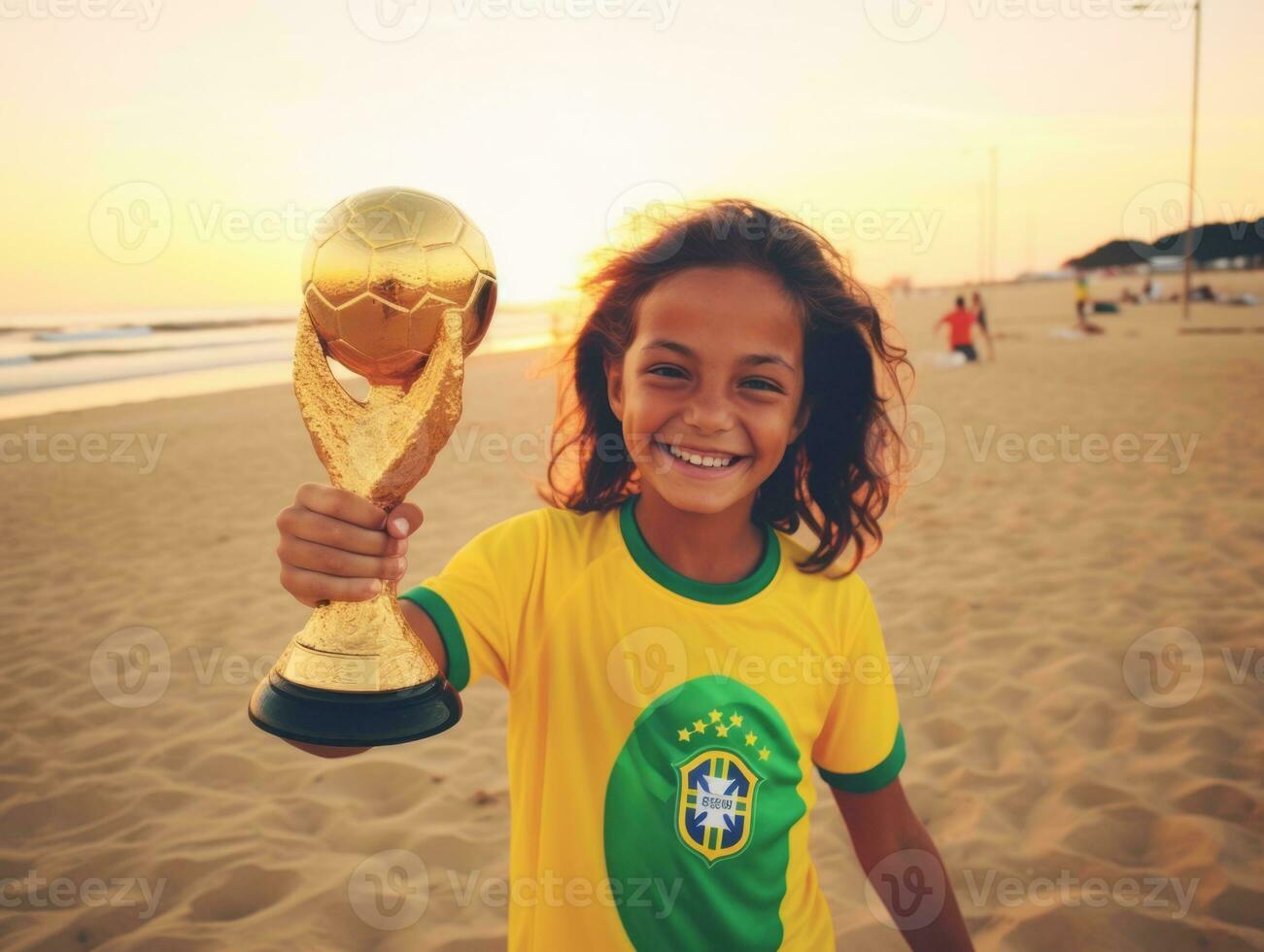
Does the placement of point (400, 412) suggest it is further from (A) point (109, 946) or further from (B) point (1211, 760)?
(B) point (1211, 760)

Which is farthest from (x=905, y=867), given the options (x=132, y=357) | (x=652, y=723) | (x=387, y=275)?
(x=132, y=357)

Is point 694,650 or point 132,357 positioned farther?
point 132,357

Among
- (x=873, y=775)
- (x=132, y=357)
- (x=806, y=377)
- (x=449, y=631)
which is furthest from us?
(x=132, y=357)

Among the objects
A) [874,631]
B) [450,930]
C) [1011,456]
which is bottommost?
[450,930]

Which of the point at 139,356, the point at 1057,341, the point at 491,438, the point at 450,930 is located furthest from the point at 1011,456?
the point at 139,356

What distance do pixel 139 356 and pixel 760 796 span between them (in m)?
23.1

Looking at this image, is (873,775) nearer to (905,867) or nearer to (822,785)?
(905,867)

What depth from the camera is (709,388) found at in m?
1.51

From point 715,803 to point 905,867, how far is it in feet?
1.84

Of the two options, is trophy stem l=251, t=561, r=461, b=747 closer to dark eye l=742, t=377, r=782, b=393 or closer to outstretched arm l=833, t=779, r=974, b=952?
dark eye l=742, t=377, r=782, b=393

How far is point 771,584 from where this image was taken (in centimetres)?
158

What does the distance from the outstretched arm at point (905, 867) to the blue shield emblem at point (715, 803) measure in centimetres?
37

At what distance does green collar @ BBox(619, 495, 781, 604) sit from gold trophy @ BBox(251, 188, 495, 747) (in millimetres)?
→ 501

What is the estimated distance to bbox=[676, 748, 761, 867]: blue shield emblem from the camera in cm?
140
